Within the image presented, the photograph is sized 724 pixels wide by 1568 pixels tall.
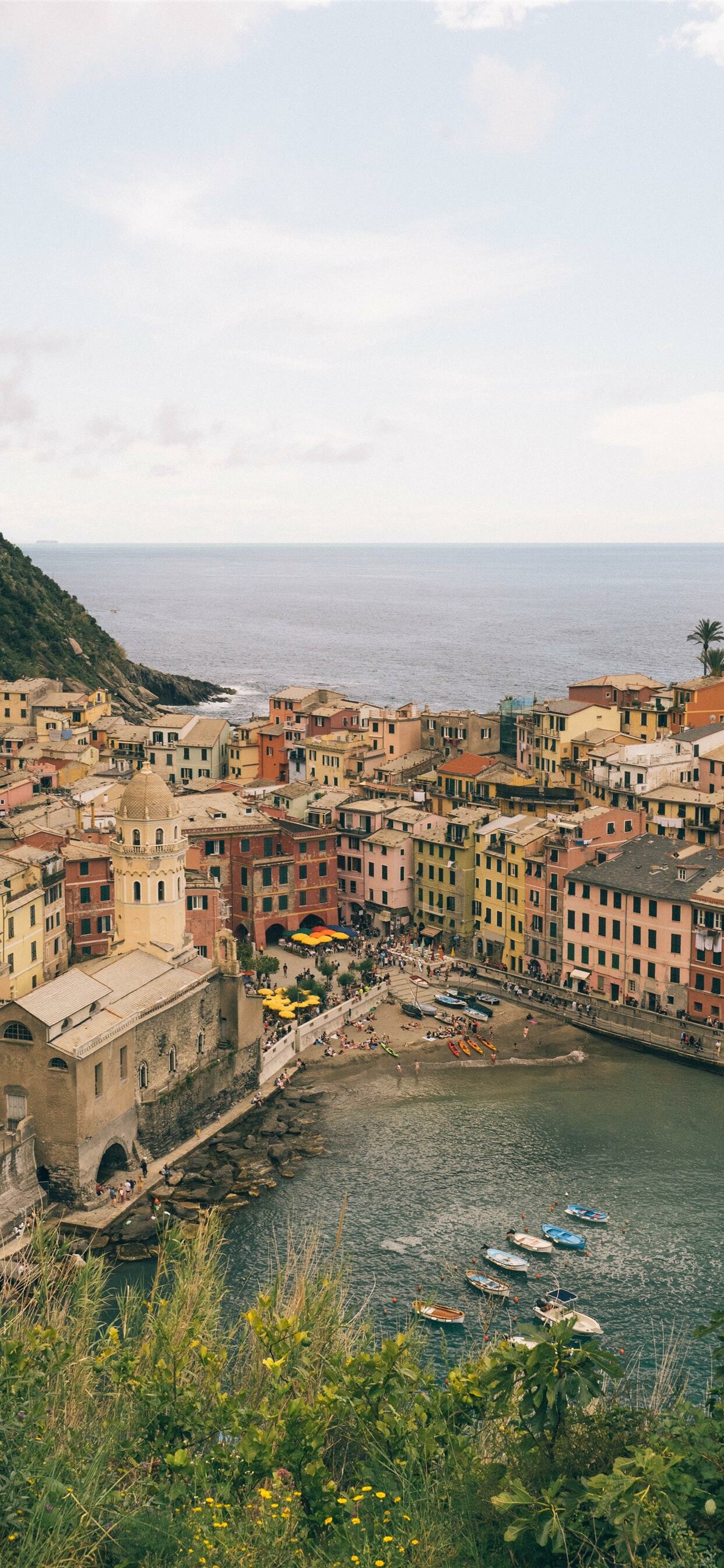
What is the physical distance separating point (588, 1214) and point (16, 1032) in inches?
862

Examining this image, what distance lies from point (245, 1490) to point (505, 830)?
55566mm

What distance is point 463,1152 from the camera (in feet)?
184

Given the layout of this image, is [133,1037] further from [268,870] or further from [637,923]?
[637,923]

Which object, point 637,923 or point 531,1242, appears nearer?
point 531,1242

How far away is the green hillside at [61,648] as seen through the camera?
16162 centimetres

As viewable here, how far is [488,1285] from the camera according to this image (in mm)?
45781

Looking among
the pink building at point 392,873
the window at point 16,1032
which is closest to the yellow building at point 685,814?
the pink building at point 392,873

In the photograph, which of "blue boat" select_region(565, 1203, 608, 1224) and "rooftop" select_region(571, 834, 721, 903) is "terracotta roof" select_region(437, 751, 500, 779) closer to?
"rooftop" select_region(571, 834, 721, 903)

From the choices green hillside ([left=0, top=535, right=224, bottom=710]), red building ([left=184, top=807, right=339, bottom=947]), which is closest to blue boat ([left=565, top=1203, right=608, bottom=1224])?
red building ([left=184, top=807, right=339, bottom=947])

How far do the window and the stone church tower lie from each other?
10.5 metres

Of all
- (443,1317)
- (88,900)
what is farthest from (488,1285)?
(88,900)

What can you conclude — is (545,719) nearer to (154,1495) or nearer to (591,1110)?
(591,1110)

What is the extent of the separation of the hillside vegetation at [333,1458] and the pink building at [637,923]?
39.2m

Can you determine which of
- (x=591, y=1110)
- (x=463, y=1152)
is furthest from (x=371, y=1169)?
(x=591, y=1110)
